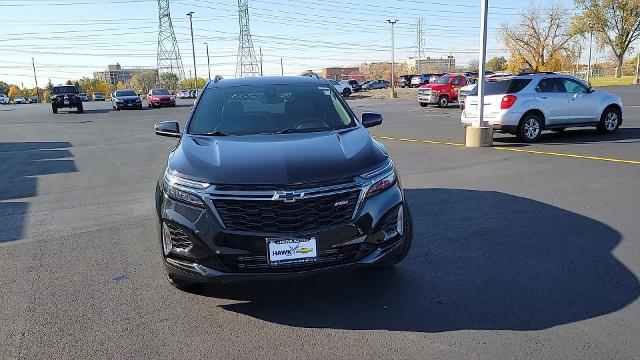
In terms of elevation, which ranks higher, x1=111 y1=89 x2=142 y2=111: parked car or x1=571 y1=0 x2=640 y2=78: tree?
A: x1=571 y1=0 x2=640 y2=78: tree

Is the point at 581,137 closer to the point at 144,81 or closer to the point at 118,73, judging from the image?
the point at 144,81

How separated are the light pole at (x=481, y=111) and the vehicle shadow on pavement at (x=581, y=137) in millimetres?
960

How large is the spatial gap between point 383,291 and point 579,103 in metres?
11.3

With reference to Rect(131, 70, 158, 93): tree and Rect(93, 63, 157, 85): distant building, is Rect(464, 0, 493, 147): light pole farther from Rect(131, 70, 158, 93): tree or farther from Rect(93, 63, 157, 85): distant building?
Rect(93, 63, 157, 85): distant building

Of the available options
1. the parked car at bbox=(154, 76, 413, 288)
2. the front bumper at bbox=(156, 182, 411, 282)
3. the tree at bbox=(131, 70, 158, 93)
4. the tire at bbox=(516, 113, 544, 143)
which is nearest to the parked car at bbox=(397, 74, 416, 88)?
the tire at bbox=(516, 113, 544, 143)

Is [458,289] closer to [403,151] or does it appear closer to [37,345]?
[37,345]

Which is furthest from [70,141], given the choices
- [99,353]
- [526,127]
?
[99,353]

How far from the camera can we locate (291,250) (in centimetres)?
337

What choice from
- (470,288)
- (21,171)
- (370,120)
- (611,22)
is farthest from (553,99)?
(611,22)

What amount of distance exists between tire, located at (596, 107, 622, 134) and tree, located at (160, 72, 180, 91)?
7262 cm

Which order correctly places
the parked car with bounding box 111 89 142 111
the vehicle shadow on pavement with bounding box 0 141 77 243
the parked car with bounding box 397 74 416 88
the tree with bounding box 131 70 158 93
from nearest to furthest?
the vehicle shadow on pavement with bounding box 0 141 77 243
the parked car with bounding box 111 89 142 111
the parked car with bounding box 397 74 416 88
the tree with bounding box 131 70 158 93

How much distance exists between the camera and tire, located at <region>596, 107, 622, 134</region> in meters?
13.5

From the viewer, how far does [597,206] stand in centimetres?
634

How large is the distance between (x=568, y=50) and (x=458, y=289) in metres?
83.3
